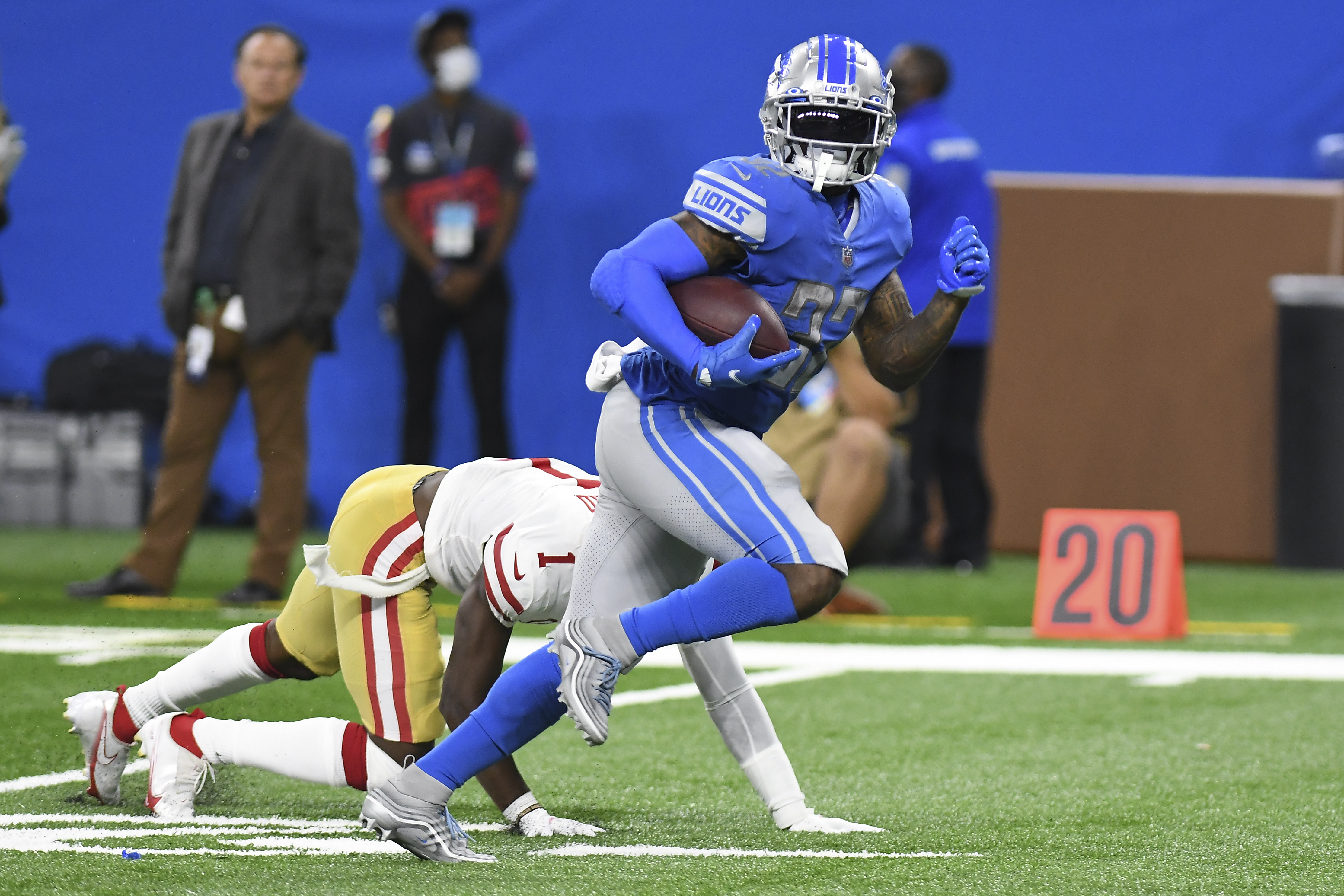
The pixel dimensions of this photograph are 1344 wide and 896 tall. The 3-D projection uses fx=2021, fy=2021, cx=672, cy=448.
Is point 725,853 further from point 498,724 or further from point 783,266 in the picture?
point 783,266

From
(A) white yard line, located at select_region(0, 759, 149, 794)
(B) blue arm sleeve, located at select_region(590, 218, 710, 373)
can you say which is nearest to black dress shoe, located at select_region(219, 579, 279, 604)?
(A) white yard line, located at select_region(0, 759, 149, 794)

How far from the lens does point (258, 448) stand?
739 centimetres

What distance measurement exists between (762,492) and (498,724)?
1.87 feet

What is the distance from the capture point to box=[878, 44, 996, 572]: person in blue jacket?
8.67 metres

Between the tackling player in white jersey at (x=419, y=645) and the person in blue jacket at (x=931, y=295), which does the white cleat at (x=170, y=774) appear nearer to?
the tackling player in white jersey at (x=419, y=645)

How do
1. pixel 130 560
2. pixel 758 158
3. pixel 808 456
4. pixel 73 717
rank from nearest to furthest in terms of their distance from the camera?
1. pixel 758 158
2. pixel 73 717
3. pixel 130 560
4. pixel 808 456

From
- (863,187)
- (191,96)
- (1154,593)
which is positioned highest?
(191,96)

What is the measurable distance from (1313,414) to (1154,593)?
304cm

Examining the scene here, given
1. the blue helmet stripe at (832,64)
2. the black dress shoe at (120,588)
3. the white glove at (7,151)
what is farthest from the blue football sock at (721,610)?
the white glove at (7,151)

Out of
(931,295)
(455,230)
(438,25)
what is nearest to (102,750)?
(931,295)

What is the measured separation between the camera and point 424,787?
3230mm

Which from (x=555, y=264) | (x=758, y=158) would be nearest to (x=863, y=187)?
(x=758, y=158)

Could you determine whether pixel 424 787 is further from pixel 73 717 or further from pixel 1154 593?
pixel 1154 593

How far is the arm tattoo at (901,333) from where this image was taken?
350 centimetres
